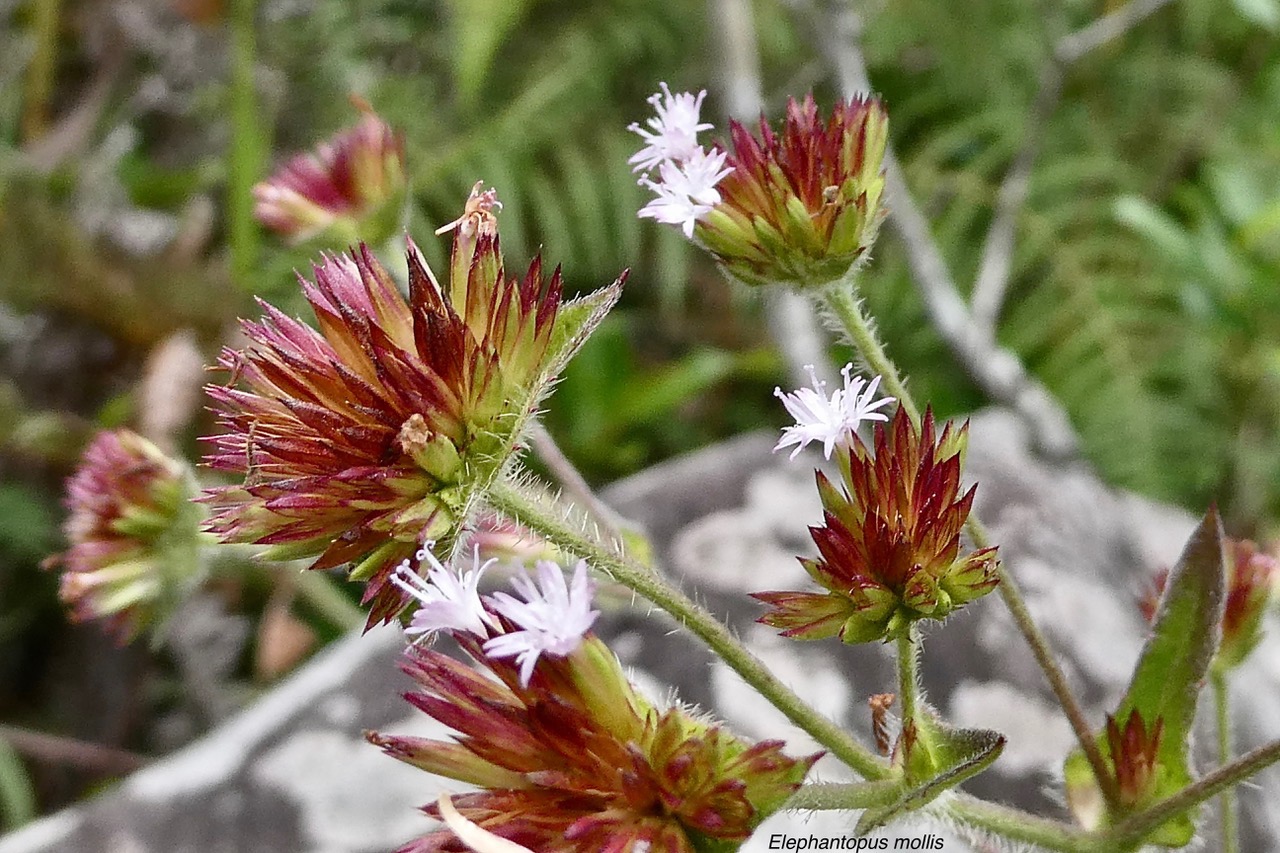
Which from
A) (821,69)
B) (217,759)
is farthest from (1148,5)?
(217,759)

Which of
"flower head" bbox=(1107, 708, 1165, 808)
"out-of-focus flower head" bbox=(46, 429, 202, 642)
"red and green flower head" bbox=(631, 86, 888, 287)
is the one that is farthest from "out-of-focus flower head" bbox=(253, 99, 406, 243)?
"flower head" bbox=(1107, 708, 1165, 808)

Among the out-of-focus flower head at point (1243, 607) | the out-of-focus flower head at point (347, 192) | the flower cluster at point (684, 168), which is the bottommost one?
the out-of-focus flower head at point (1243, 607)

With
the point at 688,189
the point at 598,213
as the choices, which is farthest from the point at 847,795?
the point at 598,213

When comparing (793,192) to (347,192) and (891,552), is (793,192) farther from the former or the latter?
(347,192)

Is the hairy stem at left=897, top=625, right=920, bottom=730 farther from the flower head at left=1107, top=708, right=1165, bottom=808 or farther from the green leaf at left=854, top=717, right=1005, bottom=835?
the flower head at left=1107, top=708, right=1165, bottom=808

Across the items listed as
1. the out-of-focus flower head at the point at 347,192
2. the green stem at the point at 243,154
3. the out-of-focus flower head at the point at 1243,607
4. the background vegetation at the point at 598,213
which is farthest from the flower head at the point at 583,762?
the green stem at the point at 243,154

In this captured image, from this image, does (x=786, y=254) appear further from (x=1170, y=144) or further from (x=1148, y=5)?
(x=1170, y=144)

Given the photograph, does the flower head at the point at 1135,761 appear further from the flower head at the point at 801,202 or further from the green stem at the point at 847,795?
the flower head at the point at 801,202

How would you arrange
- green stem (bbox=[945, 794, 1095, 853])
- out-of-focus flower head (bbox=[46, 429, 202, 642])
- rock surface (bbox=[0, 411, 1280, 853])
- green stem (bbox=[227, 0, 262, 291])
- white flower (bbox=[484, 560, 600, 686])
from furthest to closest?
green stem (bbox=[227, 0, 262, 291])
rock surface (bbox=[0, 411, 1280, 853])
out-of-focus flower head (bbox=[46, 429, 202, 642])
green stem (bbox=[945, 794, 1095, 853])
white flower (bbox=[484, 560, 600, 686])
